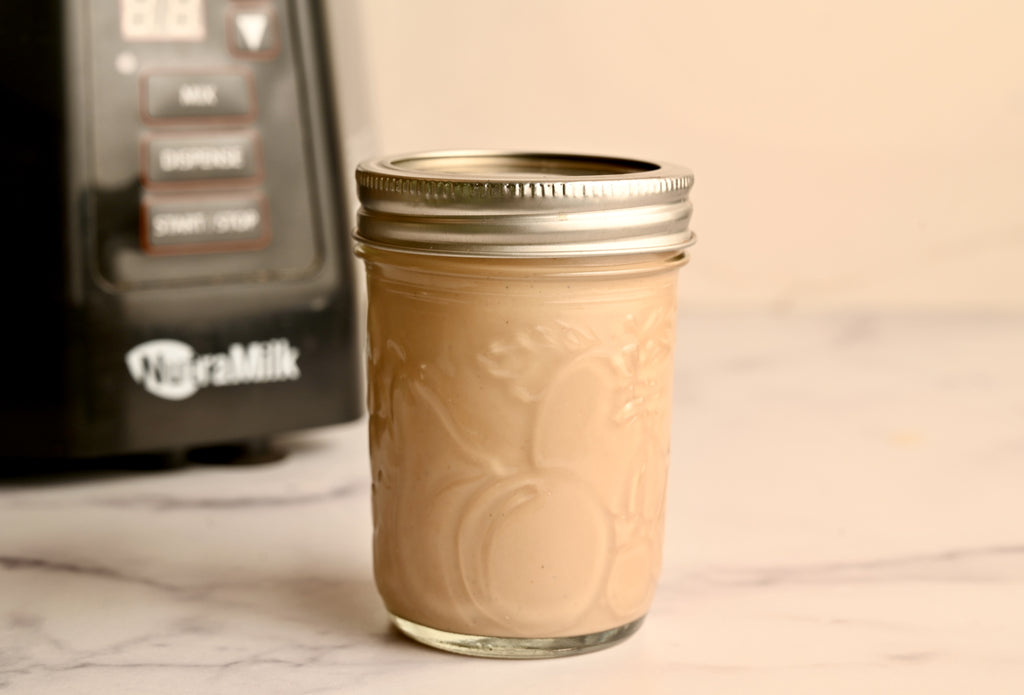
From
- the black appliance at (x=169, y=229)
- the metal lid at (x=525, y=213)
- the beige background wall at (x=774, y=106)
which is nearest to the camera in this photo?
the metal lid at (x=525, y=213)

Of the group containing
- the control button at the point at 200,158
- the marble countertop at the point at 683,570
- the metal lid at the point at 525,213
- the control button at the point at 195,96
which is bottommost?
the marble countertop at the point at 683,570

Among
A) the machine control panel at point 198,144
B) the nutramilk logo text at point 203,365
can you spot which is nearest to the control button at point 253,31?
the machine control panel at point 198,144

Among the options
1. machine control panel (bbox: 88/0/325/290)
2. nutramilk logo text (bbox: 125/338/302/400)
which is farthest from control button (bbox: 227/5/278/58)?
nutramilk logo text (bbox: 125/338/302/400)

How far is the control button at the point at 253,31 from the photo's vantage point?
701 millimetres

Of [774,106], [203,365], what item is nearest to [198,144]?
[203,365]

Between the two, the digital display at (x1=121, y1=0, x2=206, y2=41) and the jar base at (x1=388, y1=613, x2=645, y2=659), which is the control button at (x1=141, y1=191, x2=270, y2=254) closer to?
the digital display at (x1=121, y1=0, x2=206, y2=41)

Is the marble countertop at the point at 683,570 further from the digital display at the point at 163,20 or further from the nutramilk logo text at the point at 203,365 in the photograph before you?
the digital display at the point at 163,20

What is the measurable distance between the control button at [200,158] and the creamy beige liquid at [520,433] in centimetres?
24

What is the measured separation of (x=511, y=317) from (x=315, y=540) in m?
0.23

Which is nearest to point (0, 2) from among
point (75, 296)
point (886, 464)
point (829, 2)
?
point (75, 296)

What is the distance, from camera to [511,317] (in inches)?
17.8

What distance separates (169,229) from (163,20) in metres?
0.11

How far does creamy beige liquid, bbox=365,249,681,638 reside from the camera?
46cm

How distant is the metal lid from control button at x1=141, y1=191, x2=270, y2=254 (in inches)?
9.6
